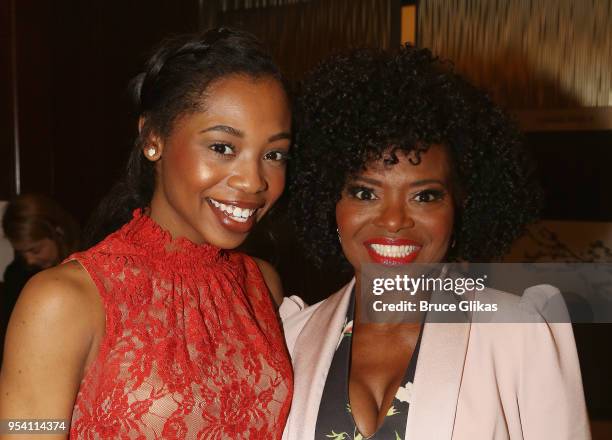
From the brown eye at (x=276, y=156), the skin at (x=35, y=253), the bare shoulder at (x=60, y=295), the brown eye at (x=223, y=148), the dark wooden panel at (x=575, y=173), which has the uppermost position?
the dark wooden panel at (x=575, y=173)

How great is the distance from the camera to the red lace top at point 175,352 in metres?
0.92

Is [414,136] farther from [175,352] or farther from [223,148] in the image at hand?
[175,352]

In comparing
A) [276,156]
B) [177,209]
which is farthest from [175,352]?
[276,156]

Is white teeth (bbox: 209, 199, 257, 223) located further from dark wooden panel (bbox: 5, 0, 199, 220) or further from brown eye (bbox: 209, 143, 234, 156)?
dark wooden panel (bbox: 5, 0, 199, 220)

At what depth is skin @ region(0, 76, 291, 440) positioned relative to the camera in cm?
87

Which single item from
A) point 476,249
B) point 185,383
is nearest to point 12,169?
point 185,383

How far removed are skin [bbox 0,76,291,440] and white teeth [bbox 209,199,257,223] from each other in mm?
14

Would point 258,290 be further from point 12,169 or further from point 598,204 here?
point 598,204

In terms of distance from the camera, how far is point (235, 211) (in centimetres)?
96

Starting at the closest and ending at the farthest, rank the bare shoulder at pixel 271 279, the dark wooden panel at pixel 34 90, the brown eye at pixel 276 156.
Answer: the brown eye at pixel 276 156 < the bare shoulder at pixel 271 279 < the dark wooden panel at pixel 34 90

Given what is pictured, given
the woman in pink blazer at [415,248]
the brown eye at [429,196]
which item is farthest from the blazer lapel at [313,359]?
the brown eye at [429,196]

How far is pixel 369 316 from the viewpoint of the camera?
3.78 feet

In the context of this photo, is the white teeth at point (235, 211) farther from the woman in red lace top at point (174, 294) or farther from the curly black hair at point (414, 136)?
the curly black hair at point (414, 136)

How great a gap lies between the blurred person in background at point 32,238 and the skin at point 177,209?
1.56 feet
